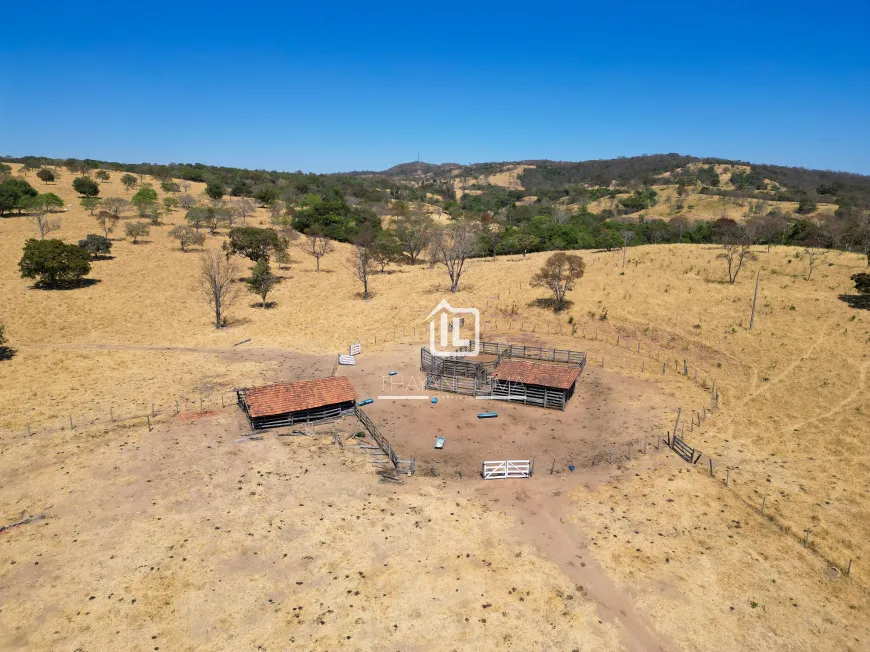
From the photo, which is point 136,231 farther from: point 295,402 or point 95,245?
point 295,402

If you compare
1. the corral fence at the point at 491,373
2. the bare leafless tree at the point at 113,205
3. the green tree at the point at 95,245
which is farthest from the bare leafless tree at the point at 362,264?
the bare leafless tree at the point at 113,205

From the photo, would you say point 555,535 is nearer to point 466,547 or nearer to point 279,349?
point 466,547

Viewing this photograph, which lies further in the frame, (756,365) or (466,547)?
(756,365)

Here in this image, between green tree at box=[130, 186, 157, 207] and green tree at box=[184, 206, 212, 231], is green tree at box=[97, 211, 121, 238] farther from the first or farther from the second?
green tree at box=[184, 206, 212, 231]

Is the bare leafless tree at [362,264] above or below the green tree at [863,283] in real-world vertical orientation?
below

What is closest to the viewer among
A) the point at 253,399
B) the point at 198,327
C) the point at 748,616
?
the point at 748,616

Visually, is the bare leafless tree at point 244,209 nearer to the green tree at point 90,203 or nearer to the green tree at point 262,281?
the green tree at point 90,203

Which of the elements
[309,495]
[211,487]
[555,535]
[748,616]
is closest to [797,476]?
[748,616]
